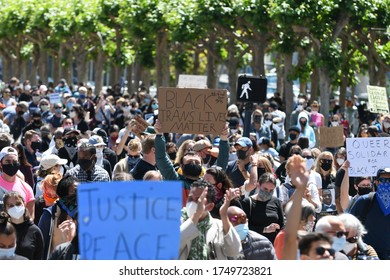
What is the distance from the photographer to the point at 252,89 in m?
16.2

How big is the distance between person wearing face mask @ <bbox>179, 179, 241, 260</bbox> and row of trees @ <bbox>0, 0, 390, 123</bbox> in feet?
62.4

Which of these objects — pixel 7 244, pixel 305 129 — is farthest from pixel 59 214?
pixel 305 129

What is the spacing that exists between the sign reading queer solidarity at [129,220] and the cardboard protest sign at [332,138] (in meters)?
11.1

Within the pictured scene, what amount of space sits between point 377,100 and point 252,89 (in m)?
5.24

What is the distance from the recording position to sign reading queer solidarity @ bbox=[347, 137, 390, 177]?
10984 millimetres

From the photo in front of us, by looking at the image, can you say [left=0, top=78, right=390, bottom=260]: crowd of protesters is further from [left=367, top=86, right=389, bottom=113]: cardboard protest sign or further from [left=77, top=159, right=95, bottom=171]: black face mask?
[left=367, top=86, right=389, bottom=113]: cardboard protest sign

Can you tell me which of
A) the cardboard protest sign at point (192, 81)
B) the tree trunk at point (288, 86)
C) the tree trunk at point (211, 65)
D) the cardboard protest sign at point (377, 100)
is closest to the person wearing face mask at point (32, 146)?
the cardboard protest sign at point (377, 100)

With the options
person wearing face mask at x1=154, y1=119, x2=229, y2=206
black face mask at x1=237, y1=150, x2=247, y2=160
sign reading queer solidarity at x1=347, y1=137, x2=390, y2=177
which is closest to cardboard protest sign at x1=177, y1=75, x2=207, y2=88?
black face mask at x1=237, y1=150, x2=247, y2=160

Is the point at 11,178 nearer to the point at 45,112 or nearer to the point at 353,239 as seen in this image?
the point at 353,239

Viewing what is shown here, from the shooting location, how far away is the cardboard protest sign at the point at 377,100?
2069 cm

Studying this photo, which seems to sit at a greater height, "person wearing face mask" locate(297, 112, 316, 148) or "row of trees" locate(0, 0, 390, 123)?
"row of trees" locate(0, 0, 390, 123)

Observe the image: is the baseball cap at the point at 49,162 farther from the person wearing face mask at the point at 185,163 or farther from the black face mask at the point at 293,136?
the black face mask at the point at 293,136
